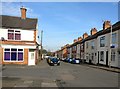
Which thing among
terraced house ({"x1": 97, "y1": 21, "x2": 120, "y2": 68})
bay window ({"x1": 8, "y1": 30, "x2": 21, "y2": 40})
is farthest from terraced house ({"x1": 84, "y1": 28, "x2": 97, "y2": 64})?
bay window ({"x1": 8, "y1": 30, "x2": 21, "y2": 40})

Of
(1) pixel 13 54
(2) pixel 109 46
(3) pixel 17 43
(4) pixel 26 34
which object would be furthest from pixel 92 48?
(1) pixel 13 54

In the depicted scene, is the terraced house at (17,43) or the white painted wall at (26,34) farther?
the white painted wall at (26,34)

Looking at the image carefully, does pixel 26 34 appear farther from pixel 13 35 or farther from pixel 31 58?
pixel 31 58

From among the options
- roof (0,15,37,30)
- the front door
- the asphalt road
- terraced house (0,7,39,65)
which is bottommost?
the asphalt road

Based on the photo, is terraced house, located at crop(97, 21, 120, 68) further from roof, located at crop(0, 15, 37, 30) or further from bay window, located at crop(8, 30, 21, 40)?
bay window, located at crop(8, 30, 21, 40)

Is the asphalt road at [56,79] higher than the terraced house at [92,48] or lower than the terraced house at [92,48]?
lower

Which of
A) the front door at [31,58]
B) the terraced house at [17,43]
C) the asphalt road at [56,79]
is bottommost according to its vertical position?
the asphalt road at [56,79]

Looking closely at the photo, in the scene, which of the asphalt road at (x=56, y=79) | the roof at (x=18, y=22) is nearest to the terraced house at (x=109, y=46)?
the roof at (x=18, y=22)

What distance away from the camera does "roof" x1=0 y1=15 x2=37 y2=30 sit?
37000mm

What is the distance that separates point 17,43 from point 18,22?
4.52m

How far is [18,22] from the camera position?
3888 centimetres

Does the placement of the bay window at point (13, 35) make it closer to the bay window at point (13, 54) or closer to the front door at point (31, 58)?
the bay window at point (13, 54)

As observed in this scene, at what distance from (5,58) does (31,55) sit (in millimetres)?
4256

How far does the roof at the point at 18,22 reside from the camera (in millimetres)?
37000
